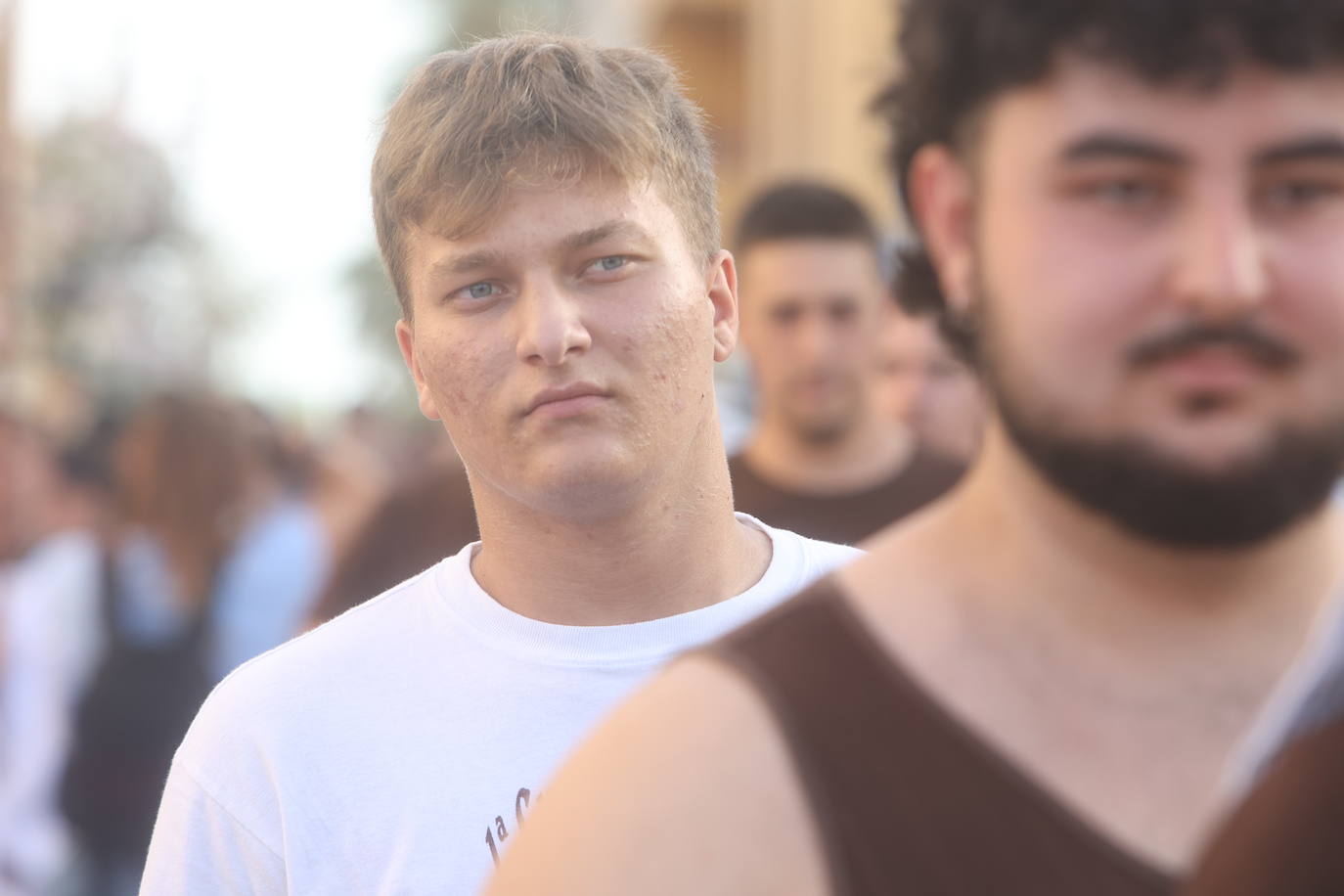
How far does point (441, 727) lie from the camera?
2475 mm

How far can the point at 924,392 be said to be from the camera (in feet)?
23.7

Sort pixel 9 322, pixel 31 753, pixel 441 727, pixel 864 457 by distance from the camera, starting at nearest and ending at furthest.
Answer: pixel 441 727
pixel 864 457
pixel 31 753
pixel 9 322

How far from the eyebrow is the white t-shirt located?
47 centimetres

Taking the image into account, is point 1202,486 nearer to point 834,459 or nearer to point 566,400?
point 566,400

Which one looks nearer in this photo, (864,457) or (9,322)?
(864,457)

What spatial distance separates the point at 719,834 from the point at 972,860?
0.21 metres

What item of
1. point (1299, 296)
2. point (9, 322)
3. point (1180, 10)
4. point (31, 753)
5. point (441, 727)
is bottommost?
point (9, 322)

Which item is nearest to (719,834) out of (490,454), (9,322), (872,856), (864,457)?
(872,856)

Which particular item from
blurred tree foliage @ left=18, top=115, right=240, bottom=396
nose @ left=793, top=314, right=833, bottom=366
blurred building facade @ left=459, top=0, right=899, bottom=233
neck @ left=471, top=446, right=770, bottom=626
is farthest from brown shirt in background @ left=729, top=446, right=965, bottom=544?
blurred tree foliage @ left=18, top=115, right=240, bottom=396

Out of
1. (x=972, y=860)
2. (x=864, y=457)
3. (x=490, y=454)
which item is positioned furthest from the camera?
(x=864, y=457)

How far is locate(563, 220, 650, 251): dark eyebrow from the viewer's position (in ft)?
8.67

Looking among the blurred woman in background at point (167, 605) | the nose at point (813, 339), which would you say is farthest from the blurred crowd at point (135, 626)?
the nose at point (813, 339)

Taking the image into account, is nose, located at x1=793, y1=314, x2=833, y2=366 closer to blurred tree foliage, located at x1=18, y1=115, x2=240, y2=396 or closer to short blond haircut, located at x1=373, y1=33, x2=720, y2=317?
short blond haircut, located at x1=373, y1=33, x2=720, y2=317

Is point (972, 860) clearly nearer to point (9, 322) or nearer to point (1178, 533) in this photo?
point (1178, 533)
